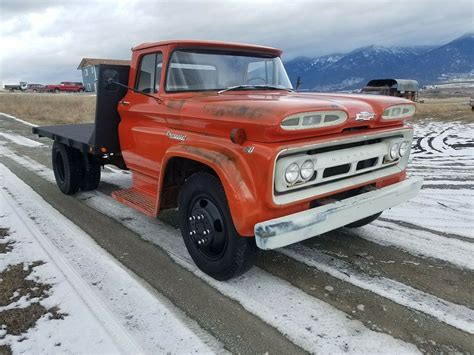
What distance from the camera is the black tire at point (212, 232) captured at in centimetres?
319

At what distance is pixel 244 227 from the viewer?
2918 millimetres

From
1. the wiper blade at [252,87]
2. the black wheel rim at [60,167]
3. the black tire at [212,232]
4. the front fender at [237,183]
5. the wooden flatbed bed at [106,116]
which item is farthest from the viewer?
the black wheel rim at [60,167]

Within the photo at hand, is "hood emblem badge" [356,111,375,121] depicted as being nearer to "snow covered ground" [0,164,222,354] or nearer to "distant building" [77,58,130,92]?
"snow covered ground" [0,164,222,354]

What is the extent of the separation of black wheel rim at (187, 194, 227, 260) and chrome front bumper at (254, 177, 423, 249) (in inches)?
23.4

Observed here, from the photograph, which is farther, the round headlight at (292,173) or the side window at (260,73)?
the side window at (260,73)

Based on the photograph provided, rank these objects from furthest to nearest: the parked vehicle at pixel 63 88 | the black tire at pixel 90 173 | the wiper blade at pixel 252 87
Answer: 1. the parked vehicle at pixel 63 88
2. the black tire at pixel 90 173
3. the wiper blade at pixel 252 87

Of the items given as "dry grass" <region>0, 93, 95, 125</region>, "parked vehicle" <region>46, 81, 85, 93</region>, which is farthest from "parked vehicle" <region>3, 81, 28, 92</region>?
"dry grass" <region>0, 93, 95, 125</region>

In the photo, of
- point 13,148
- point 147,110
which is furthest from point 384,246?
point 13,148

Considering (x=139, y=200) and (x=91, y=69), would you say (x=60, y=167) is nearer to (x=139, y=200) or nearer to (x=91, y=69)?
(x=139, y=200)

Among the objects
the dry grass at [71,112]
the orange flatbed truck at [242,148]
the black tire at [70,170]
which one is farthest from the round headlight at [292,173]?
the dry grass at [71,112]

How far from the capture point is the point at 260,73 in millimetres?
4633

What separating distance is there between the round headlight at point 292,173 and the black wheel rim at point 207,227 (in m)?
0.66

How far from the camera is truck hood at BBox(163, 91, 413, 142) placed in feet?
9.32

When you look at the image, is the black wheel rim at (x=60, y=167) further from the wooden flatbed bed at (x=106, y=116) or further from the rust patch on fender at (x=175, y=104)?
the rust patch on fender at (x=175, y=104)
